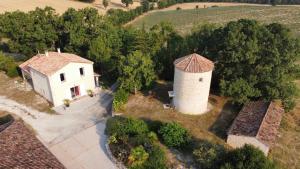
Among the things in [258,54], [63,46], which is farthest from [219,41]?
[63,46]

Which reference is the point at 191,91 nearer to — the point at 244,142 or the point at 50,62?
the point at 244,142

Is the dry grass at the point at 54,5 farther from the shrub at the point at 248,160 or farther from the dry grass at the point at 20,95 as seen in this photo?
the shrub at the point at 248,160

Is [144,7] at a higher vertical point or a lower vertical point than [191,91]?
higher

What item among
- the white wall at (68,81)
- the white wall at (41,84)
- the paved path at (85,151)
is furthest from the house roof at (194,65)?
the white wall at (41,84)

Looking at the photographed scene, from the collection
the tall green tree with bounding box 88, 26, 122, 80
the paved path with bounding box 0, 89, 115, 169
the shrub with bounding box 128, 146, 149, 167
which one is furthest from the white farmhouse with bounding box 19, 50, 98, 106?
the shrub with bounding box 128, 146, 149, 167

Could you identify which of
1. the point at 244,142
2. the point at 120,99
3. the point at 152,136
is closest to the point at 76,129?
the point at 120,99

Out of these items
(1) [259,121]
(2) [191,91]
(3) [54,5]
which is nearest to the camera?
(1) [259,121]
